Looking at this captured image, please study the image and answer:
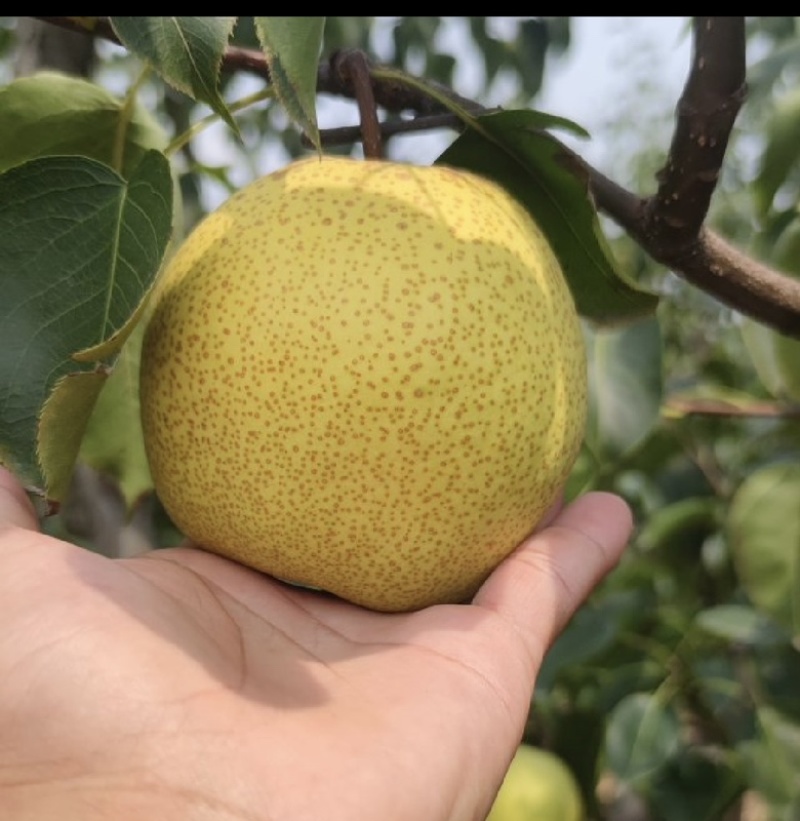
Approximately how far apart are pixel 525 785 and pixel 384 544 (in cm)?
102

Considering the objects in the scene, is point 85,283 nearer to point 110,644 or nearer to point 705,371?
point 110,644

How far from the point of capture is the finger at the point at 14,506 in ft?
2.19

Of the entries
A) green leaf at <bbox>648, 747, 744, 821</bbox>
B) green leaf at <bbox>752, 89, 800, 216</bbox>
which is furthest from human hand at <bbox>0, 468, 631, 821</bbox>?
green leaf at <bbox>648, 747, 744, 821</bbox>

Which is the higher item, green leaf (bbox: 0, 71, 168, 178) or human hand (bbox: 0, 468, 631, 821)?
green leaf (bbox: 0, 71, 168, 178)

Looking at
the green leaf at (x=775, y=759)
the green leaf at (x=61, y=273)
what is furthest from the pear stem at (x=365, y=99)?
the green leaf at (x=775, y=759)

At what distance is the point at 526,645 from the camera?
79cm

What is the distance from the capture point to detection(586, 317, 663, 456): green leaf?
108 centimetres

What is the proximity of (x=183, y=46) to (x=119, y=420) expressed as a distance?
1.25 feet

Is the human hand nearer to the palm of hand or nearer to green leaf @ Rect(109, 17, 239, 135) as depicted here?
the palm of hand

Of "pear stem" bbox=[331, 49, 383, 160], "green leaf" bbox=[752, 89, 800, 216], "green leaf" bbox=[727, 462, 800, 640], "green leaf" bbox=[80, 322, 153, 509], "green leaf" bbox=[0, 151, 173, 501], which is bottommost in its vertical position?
"green leaf" bbox=[727, 462, 800, 640]

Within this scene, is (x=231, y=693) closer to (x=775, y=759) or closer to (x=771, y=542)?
(x=771, y=542)

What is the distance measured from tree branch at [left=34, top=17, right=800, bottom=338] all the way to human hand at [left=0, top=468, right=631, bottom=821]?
26 centimetres

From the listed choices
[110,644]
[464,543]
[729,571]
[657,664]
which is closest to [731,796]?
[657,664]

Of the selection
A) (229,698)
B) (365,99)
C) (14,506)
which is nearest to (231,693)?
(229,698)
